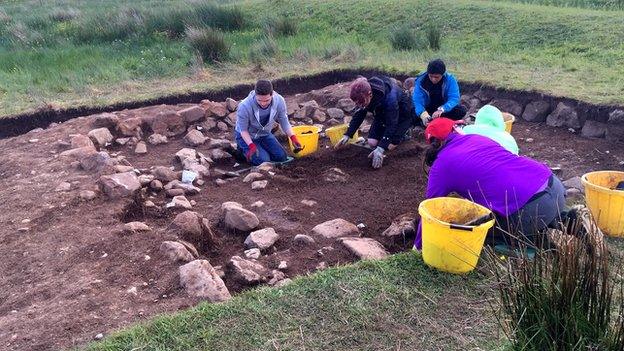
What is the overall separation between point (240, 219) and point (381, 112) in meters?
2.33

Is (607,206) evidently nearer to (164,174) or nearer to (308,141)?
(308,141)

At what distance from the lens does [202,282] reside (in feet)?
11.8

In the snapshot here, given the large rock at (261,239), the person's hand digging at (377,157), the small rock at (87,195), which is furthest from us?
the person's hand digging at (377,157)

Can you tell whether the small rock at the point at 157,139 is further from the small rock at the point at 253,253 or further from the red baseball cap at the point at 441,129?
the red baseball cap at the point at 441,129

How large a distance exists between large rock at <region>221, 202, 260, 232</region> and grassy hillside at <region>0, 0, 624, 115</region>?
4135mm

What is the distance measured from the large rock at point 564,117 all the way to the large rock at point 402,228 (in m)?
3.00

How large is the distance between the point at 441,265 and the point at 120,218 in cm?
263

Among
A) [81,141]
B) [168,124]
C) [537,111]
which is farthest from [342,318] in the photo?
[168,124]

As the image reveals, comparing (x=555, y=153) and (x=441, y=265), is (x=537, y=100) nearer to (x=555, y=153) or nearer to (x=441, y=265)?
(x=555, y=153)

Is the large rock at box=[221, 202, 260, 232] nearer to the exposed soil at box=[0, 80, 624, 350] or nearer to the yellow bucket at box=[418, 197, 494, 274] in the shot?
the exposed soil at box=[0, 80, 624, 350]

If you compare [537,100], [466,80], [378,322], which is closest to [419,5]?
[466,80]

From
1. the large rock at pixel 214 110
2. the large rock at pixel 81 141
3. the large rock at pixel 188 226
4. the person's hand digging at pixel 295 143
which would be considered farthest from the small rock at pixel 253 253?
the large rock at pixel 214 110

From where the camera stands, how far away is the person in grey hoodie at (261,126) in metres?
6.26

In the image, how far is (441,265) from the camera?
11.9 feet
